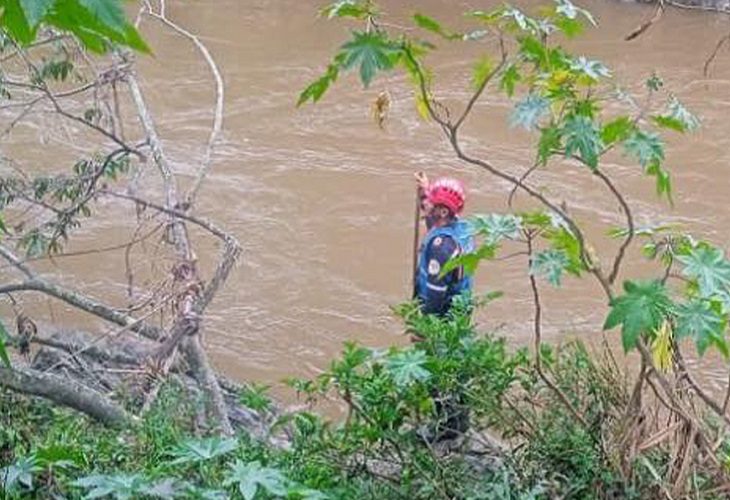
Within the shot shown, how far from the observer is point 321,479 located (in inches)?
133

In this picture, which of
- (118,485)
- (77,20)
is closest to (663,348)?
(118,485)

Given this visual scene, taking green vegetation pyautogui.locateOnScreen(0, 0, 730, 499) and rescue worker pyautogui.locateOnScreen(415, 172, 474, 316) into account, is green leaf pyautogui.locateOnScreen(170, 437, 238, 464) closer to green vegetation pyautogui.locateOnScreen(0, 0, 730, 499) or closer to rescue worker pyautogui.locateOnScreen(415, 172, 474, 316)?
green vegetation pyautogui.locateOnScreen(0, 0, 730, 499)

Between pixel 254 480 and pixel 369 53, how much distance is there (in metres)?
1.13

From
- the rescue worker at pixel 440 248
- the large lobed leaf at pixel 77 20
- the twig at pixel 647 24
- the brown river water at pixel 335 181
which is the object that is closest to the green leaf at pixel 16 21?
the large lobed leaf at pixel 77 20

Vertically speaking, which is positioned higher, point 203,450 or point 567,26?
point 567,26

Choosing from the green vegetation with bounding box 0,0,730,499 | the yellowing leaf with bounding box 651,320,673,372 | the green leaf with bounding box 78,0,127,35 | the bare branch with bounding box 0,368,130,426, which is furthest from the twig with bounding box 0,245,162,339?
the green leaf with bounding box 78,0,127,35

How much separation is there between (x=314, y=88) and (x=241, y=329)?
5.24 meters

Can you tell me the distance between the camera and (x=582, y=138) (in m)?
3.14

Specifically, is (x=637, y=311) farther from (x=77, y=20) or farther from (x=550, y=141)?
(x=77, y=20)

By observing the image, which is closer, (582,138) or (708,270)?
(708,270)

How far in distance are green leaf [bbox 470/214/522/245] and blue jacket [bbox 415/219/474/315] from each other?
2186 mm

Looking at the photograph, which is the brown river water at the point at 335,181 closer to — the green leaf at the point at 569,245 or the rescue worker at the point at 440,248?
the rescue worker at the point at 440,248

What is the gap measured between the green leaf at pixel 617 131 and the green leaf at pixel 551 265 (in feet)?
1.01

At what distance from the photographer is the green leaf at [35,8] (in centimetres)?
148
